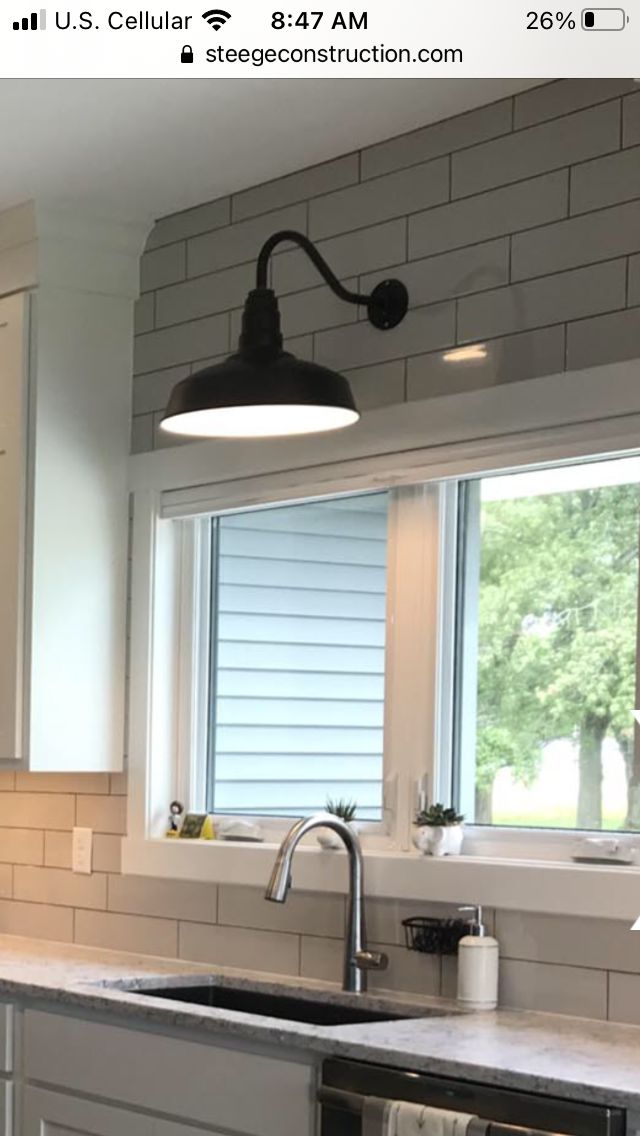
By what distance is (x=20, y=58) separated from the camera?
2945 millimetres

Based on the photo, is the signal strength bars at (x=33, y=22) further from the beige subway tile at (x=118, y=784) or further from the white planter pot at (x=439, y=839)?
the beige subway tile at (x=118, y=784)

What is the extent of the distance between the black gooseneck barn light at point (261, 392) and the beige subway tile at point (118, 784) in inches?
46.7

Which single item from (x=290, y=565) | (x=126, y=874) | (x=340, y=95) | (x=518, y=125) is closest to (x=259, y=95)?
(x=340, y=95)

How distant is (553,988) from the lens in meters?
3.29

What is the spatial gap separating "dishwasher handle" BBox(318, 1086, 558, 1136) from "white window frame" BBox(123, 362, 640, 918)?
0.59 meters

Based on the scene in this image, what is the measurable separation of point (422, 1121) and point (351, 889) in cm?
82

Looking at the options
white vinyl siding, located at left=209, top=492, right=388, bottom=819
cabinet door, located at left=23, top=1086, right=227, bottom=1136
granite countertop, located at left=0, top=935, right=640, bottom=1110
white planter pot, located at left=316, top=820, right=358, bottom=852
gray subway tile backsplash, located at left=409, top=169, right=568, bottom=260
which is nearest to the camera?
granite countertop, located at left=0, top=935, right=640, bottom=1110

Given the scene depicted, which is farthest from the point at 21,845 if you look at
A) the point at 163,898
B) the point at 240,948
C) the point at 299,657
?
the point at 299,657

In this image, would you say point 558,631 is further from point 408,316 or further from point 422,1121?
point 422,1121

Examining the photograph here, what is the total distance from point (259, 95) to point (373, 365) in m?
0.63

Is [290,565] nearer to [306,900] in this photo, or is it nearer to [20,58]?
[306,900]

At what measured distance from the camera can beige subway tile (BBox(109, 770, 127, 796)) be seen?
4320 millimetres

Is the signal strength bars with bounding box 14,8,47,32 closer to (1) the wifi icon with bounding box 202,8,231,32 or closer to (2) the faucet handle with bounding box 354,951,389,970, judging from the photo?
(1) the wifi icon with bounding box 202,8,231,32

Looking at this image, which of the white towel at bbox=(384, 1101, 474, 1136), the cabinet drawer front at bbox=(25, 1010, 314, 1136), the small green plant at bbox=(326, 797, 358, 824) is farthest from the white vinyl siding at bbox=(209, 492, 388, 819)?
the white towel at bbox=(384, 1101, 474, 1136)
